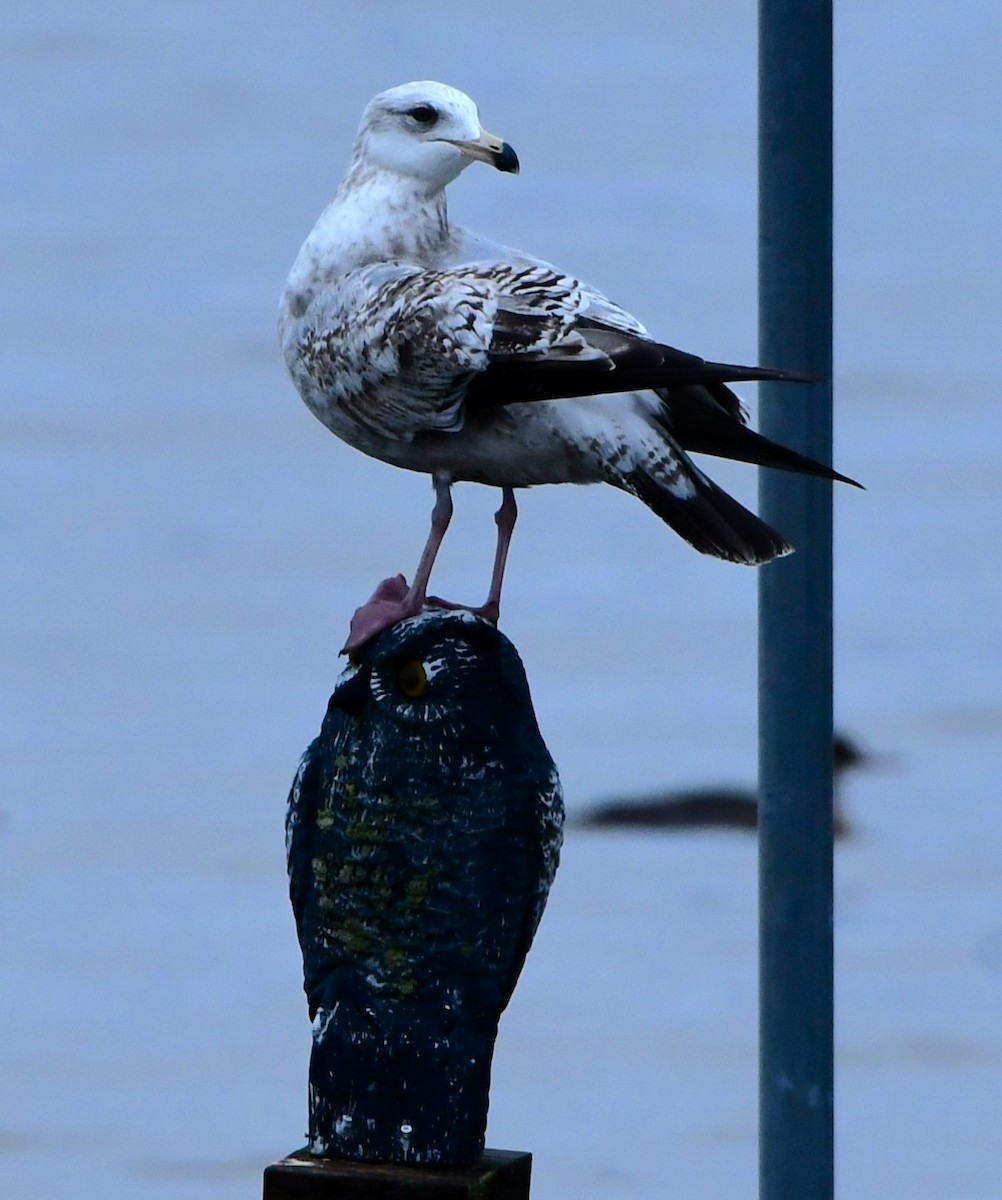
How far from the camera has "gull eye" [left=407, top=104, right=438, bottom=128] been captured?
14.3 feet

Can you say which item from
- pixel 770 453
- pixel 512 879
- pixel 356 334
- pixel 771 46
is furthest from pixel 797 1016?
pixel 771 46

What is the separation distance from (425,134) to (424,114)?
3 centimetres

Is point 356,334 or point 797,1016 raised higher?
point 356,334

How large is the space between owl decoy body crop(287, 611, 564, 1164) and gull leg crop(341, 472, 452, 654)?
0.06 m

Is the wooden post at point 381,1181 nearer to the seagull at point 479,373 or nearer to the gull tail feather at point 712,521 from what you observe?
the seagull at point 479,373

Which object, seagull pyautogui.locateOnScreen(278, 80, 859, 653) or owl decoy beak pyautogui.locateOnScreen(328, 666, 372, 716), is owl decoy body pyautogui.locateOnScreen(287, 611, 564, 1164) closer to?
owl decoy beak pyautogui.locateOnScreen(328, 666, 372, 716)

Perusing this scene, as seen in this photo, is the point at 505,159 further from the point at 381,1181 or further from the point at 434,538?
the point at 381,1181

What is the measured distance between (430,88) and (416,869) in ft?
4.30

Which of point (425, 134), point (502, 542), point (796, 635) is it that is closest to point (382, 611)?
point (502, 542)

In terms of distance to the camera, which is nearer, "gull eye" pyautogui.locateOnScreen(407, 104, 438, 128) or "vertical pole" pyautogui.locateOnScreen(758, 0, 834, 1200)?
"vertical pole" pyautogui.locateOnScreen(758, 0, 834, 1200)

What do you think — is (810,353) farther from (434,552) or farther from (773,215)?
(434,552)

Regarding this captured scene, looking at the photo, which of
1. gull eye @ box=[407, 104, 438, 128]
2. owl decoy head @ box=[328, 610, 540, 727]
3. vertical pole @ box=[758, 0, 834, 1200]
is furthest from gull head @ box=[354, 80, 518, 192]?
owl decoy head @ box=[328, 610, 540, 727]

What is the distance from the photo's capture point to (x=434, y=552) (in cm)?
418

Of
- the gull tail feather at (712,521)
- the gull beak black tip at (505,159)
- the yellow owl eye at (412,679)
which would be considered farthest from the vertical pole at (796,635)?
the yellow owl eye at (412,679)
